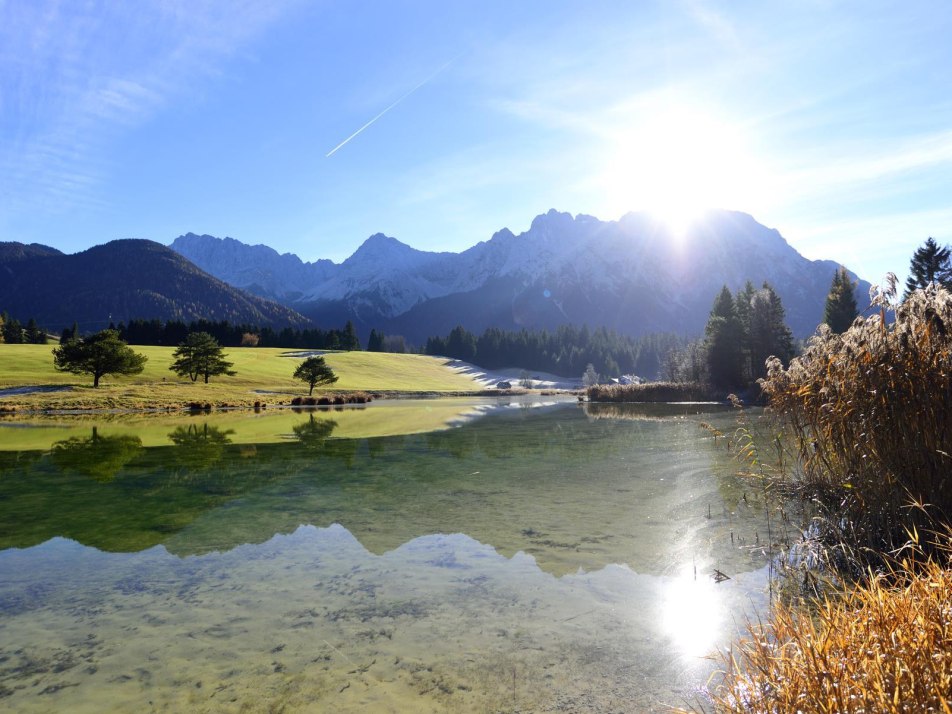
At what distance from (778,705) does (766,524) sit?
787cm

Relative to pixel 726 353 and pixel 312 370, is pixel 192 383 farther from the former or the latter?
pixel 726 353

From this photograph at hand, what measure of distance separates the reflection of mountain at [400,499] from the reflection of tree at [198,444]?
47cm

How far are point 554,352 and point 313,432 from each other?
13611 cm

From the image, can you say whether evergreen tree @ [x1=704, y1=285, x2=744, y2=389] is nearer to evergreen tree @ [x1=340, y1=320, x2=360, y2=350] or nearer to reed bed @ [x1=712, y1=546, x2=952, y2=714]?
reed bed @ [x1=712, y1=546, x2=952, y2=714]

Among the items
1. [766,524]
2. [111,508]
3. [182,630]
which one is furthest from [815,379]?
[111,508]

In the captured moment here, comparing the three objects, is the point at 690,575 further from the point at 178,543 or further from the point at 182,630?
the point at 178,543

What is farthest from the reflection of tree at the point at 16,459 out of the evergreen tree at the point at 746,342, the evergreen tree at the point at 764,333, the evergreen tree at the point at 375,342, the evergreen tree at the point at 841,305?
the evergreen tree at the point at 375,342

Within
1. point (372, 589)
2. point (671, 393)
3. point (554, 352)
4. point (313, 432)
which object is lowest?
Answer: point (313, 432)

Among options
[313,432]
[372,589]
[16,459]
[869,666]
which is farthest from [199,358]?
[869,666]

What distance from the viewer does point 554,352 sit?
163 m

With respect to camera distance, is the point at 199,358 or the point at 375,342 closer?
the point at 199,358

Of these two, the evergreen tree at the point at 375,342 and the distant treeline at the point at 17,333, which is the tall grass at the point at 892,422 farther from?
the evergreen tree at the point at 375,342

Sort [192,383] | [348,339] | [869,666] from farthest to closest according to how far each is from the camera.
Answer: [348,339]
[192,383]
[869,666]

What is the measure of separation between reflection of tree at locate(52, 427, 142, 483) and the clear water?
118 cm
